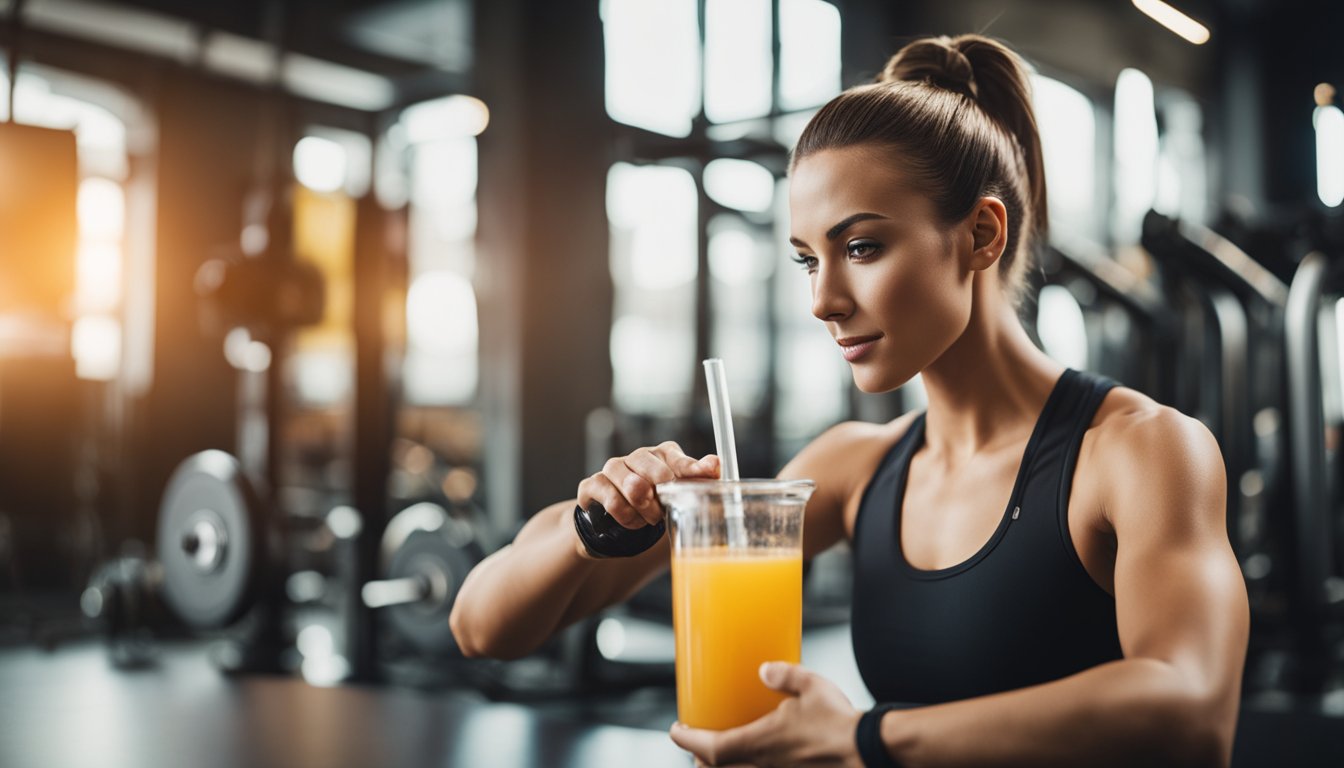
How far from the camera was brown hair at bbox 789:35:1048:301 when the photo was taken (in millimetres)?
1125

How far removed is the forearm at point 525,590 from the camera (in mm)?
1242

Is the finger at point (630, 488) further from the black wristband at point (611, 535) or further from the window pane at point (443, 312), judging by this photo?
the window pane at point (443, 312)

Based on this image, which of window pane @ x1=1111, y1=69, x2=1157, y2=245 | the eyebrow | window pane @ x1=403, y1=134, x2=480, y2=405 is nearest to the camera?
the eyebrow

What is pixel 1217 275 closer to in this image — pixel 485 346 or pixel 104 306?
pixel 485 346

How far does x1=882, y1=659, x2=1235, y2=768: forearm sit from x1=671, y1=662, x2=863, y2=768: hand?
3 cm

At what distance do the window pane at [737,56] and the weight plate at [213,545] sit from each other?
2.41 metres

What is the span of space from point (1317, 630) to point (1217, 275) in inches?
47.0

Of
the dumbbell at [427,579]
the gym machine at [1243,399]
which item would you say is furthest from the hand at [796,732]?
the gym machine at [1243,399]

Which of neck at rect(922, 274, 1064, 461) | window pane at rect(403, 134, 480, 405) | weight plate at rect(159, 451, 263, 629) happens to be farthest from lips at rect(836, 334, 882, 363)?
window pane at rect(403, 134, 480, 405)

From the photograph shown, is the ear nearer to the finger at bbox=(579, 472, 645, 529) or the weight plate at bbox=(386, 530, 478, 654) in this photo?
the finger at bbox=(579, 472, 645, 529)

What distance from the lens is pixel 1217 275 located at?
3828 millimetres

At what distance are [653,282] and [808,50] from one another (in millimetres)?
3260

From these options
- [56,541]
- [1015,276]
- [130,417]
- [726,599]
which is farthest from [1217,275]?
[56,541]

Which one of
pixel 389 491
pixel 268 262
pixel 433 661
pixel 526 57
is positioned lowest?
pixel 433 661
